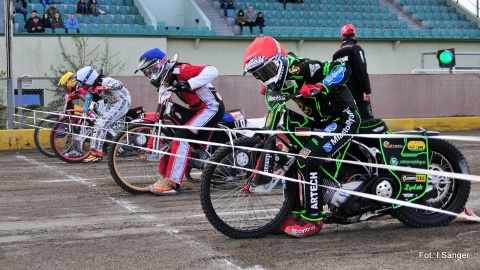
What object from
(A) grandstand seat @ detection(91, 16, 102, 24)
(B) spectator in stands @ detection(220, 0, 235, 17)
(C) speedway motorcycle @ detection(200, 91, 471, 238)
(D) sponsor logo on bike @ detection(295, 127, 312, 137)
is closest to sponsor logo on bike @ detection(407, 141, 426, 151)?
(C) speedway motorcycle @ detection(200, 91, 471, 238)

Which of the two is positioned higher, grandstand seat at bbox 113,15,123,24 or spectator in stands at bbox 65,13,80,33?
grandstand seat at bbox 113,15,123,24

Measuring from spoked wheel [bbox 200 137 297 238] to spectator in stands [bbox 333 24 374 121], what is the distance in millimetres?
3038

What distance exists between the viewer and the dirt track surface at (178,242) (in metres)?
6.16

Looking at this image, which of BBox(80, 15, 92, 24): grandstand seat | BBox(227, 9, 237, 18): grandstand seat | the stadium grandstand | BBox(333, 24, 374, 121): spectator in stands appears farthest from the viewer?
BBox(227, 9, 237, 18): grandstand seat

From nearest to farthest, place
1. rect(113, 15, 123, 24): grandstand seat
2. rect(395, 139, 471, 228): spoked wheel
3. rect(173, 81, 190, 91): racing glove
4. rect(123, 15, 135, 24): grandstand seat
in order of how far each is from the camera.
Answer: rect(395, 139, 471, 228): spoked wheel < rect(173, 81, 190, 91): racing glove < rect(113, 15, 123, 24): grandstand seat < rect(123, 15, 135, 24): grandstand seat

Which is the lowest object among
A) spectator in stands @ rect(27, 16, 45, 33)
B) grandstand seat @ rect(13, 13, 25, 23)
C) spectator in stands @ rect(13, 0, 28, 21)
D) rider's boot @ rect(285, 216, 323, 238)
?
rider's boot @ rect(285, 216, 323, 238)

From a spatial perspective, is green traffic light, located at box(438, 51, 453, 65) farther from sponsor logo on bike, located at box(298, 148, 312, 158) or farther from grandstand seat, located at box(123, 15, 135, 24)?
sponsor logo on bike, located at box(298, 148, 312, 158)

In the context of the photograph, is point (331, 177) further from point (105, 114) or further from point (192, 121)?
point (105, 114)

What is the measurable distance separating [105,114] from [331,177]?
7776mm

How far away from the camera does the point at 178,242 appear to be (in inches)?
273

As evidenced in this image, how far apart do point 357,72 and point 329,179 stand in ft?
11.2

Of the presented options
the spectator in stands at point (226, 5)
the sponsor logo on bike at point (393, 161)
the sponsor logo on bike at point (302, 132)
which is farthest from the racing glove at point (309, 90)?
the spectator in stands at point (226, 5)

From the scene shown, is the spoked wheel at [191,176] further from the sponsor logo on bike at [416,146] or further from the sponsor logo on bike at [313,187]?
the sponsor logo on bike at [416,146]

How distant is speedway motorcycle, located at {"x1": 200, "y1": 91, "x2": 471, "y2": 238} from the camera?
22.8 ft
